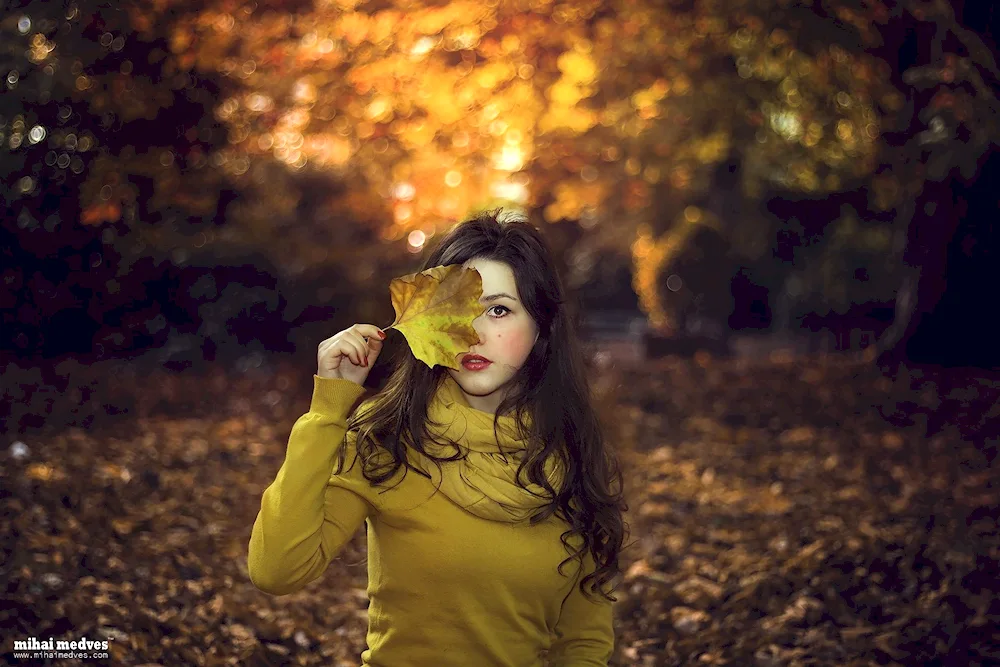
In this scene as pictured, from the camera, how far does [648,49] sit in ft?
37.4

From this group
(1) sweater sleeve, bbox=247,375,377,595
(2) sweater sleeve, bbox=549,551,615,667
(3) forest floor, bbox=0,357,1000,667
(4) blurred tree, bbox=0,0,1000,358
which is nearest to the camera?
(1) sweater sleeve, bbox=247,375,377,595

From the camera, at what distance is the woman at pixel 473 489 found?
207 centimetres

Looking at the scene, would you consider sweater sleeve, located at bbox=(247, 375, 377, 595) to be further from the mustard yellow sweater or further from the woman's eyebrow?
the woman's eyebrow

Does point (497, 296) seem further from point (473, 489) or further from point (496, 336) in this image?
point (473, 489)

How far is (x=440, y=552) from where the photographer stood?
2.13m

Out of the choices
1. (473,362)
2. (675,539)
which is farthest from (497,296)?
(675,539)

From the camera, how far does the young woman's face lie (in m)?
2.23

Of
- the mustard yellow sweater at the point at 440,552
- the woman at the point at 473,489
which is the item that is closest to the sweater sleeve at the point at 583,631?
the woman at the point at 473,489

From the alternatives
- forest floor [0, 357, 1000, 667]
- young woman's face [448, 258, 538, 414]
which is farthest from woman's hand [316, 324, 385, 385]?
forest floor [0, 357, 1000, 667]

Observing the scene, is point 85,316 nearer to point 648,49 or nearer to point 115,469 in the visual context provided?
point 115,469

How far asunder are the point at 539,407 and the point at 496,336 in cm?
22

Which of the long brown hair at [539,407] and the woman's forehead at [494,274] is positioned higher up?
the woman's forehead at [494,274]

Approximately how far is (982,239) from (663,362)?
5386 millimetres

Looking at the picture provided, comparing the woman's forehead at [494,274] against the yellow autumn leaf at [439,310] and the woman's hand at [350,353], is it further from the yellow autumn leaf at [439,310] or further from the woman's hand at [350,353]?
the woman's hand at [350,353]
